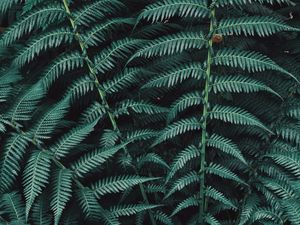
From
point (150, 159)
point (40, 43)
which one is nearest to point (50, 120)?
point (40, 43)

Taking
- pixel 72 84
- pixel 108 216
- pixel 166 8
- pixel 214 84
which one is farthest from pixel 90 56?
pixel 108 216

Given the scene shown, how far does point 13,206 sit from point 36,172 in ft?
0.58

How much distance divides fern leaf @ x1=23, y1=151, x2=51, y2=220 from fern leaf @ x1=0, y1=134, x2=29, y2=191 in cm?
5

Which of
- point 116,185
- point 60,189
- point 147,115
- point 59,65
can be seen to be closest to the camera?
point 60,189

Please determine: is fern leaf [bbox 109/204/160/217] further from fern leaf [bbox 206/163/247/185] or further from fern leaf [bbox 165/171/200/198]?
fern leaf [bbox 206/163/247/185]

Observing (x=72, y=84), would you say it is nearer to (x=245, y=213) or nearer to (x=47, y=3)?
(x=47, y=3)

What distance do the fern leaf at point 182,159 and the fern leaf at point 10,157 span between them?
0.62m

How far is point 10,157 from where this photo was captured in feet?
6.04

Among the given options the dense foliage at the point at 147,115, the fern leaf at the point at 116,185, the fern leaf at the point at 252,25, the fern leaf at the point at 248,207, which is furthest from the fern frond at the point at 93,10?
the fern leaf at the point at 248,207

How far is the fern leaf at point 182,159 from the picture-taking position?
1.90 metres

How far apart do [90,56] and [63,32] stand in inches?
9.6

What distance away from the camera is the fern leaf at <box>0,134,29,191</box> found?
1832mm

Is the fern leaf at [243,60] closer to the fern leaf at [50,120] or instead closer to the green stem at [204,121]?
the green stem at [204,121]

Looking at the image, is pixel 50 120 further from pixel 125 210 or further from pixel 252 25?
pixel 252 25
